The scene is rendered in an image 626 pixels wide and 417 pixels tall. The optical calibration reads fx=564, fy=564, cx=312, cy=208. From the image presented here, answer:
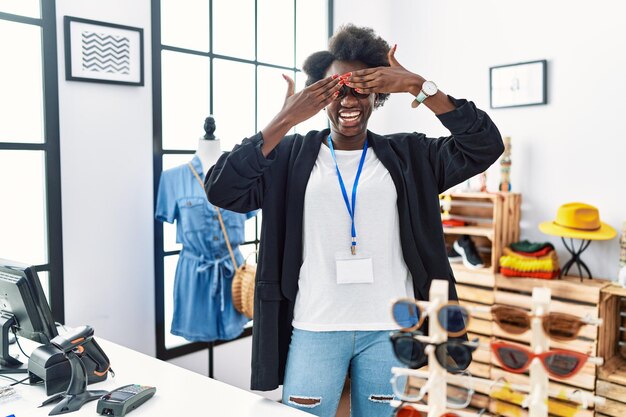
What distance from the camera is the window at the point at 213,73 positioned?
2.91 metres

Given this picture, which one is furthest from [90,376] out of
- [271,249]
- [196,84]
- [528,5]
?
[528,5]

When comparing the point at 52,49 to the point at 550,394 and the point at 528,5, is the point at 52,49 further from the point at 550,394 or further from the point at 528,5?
the point at 528,5

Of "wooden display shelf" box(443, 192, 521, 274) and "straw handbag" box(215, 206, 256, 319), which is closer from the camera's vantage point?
"straw handbag" box(215, 206, 256, 319)

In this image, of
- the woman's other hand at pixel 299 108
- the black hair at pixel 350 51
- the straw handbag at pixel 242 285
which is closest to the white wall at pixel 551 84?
the straw handbag at pixel 242 285

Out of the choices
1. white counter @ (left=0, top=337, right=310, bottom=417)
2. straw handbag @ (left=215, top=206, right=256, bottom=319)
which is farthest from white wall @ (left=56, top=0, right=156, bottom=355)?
white counter @ (left=0, top=337, right=310, bottom=417)

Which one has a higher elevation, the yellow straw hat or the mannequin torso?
the mannequin torso

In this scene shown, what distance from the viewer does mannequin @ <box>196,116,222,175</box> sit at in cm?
271

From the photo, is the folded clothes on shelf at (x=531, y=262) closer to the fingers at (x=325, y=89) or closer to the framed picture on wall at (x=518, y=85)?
the framed picture on wall at (x=518, y=85)

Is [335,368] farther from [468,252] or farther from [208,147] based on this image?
[468,252]

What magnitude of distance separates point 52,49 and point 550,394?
237 cm

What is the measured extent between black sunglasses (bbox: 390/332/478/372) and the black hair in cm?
99

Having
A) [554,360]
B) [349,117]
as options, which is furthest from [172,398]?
[554,360]

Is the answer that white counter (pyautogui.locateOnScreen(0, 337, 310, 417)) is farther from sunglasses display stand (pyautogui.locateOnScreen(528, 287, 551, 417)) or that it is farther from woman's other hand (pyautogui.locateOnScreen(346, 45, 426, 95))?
woman's other hand (pyautogui.locateOnScreen(346, 45, 426, 95))

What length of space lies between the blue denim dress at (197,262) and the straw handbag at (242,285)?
2 cm
